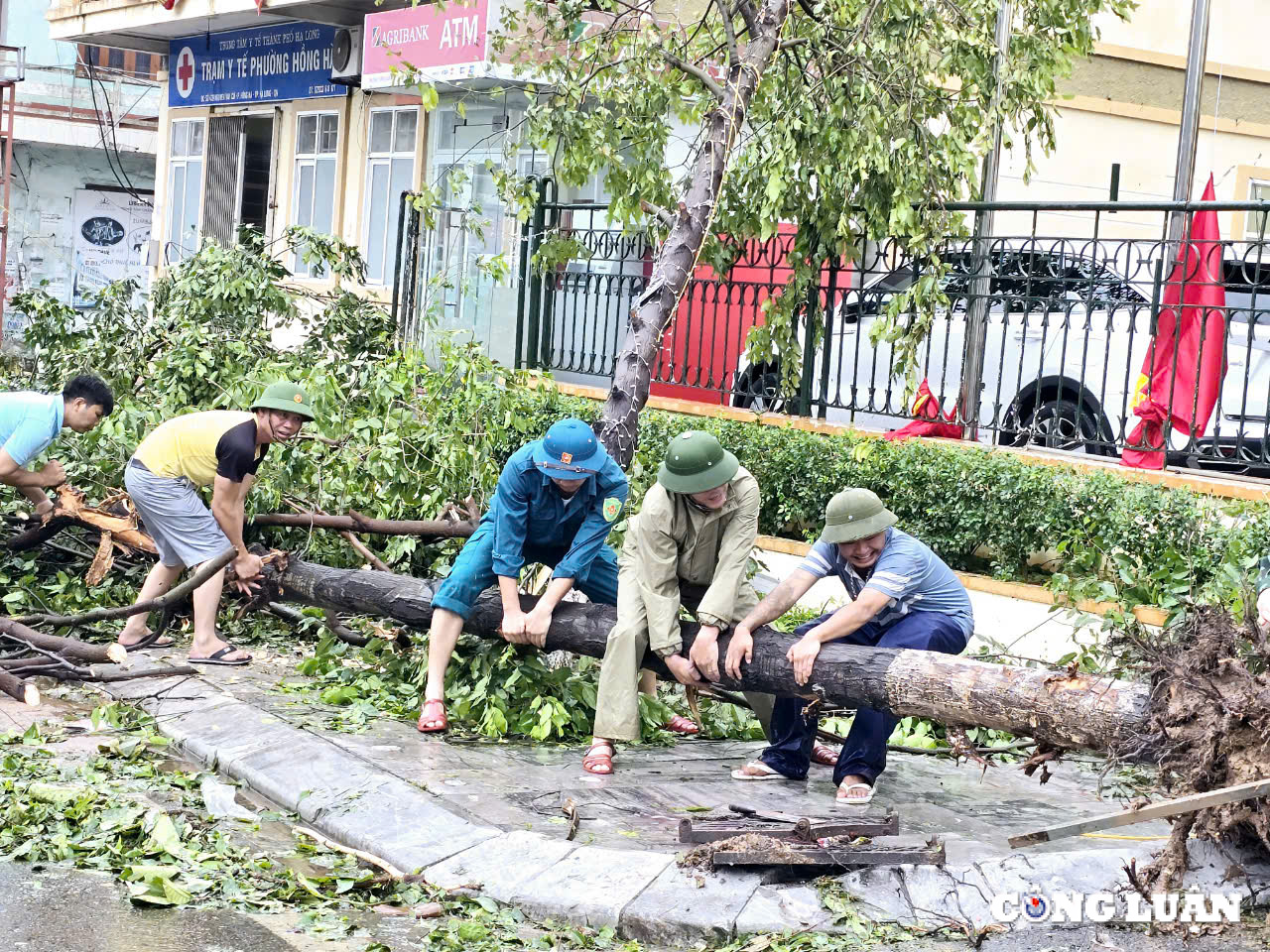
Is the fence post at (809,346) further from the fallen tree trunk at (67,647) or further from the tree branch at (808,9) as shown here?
the fallen tree trunk at (67,647)

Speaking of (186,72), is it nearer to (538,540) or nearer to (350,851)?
(538,540)

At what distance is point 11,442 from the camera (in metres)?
7.38

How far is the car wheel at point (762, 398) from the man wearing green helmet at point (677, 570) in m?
4.54

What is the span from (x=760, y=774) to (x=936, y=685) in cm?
116

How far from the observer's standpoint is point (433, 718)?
6.57 metres

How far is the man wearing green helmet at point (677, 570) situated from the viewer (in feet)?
19.6

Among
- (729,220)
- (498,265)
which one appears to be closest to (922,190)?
(729,220)

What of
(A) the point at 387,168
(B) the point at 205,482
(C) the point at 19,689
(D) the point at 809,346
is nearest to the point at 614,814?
(C) the point at 19,689

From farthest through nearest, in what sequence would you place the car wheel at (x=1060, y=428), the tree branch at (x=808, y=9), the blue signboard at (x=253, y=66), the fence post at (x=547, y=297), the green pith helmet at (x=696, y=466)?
the blue signboard at (x=253, y=66) < the fence post at (x=547, y=297) < the car wheel at (x=1060, y=428) < the tree branch at (x=808, y=9) < the green pith helmet at (x=696, y=466)

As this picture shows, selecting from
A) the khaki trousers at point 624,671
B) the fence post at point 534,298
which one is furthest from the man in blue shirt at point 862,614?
the fence post at point 534,298

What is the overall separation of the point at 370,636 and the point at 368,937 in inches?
129

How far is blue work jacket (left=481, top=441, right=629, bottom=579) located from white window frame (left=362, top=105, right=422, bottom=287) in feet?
36.5

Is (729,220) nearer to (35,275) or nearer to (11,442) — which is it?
(11,442)

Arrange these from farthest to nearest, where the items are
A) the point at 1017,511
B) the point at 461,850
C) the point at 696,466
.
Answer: the point at 1017,511 < the point at 696,466 < the point at 461,850
